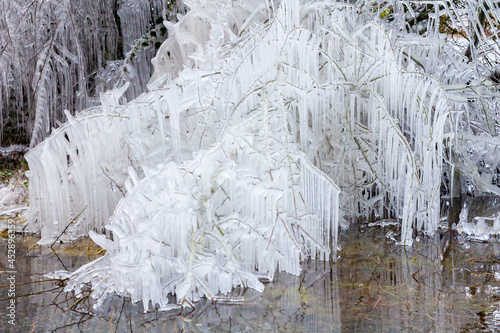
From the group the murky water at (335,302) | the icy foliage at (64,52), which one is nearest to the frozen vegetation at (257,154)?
the murky water at (335,302)

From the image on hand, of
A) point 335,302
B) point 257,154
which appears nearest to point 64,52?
point 257,154

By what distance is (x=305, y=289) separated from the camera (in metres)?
3.67

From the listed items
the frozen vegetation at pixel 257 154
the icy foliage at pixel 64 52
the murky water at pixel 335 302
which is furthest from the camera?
the icy foliage at pixel 64 52

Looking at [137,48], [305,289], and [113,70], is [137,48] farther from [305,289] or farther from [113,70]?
[305,289]

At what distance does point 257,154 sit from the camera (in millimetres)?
4027

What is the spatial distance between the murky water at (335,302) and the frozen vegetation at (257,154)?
0.13m

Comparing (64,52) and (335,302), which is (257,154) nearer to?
(335,302)

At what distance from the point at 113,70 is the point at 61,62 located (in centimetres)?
Answer: 68

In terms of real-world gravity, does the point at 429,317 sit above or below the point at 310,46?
below

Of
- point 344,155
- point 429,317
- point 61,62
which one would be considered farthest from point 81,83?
point 429,317

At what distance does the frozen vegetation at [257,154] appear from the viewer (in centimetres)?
370

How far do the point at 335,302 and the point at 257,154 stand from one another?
1.02 meters

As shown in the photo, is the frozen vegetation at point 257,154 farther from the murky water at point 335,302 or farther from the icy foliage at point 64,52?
the icy foliage at point 64,52

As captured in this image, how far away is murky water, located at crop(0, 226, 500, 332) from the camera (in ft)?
10.3
